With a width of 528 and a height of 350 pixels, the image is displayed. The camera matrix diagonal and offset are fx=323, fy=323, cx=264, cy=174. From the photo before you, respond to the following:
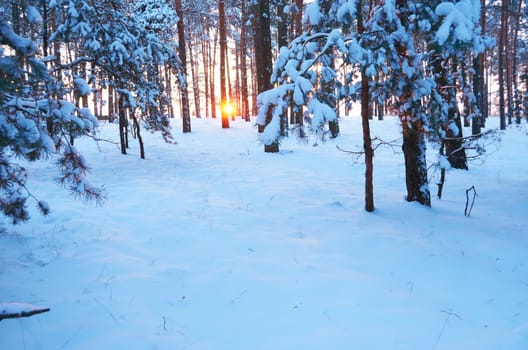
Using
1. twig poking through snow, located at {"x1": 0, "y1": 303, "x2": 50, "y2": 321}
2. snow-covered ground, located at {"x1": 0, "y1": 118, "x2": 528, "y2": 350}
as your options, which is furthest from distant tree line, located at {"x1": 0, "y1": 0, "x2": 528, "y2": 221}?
twig poking through snow, located at {"x1": 0, "y1": 303, "x2": 50, "y2": 321}

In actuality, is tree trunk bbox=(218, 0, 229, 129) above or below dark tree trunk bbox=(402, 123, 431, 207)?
above

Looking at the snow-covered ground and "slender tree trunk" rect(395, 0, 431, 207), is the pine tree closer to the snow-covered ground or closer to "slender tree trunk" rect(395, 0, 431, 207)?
the snow-covered ground

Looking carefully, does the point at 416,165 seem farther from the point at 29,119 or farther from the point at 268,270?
the point at 29,119

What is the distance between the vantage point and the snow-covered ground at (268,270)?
10.2 ft

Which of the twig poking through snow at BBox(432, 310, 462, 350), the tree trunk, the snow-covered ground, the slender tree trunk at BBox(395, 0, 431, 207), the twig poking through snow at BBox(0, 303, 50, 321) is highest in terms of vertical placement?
the tree trunk

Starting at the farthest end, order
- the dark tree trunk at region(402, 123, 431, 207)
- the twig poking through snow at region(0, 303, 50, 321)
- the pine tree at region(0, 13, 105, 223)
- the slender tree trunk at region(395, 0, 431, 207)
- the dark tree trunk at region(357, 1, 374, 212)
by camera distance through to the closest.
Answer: the dark tree trunk at region(402, 123, 431, 207), the slender tree trunk at region(395, 0, 431, 207), the dark tree trunk at region(357, 1, 374, 212), the pine tree at region(0, 13, 105, 223), the twig poking through snow at region(0, 303, 50, 321)

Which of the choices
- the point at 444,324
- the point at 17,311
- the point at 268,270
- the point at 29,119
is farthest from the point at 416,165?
the point at 17,311

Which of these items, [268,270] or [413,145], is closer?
[268,270]

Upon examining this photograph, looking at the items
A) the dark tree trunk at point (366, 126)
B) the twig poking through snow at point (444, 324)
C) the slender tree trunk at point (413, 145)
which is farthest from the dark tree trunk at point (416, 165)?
the twig poking through snow at point (444, 324)

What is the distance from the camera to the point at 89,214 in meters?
5.99

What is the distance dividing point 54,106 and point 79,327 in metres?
2.27

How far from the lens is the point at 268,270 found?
425cm

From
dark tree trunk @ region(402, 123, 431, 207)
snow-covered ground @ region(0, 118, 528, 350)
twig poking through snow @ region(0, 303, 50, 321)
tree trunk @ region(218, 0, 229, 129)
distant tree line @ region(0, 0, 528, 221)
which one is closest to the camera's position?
twig poking through snow @ region(0, 303, 50, 321)

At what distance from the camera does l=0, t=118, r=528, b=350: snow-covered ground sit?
3102 mm
